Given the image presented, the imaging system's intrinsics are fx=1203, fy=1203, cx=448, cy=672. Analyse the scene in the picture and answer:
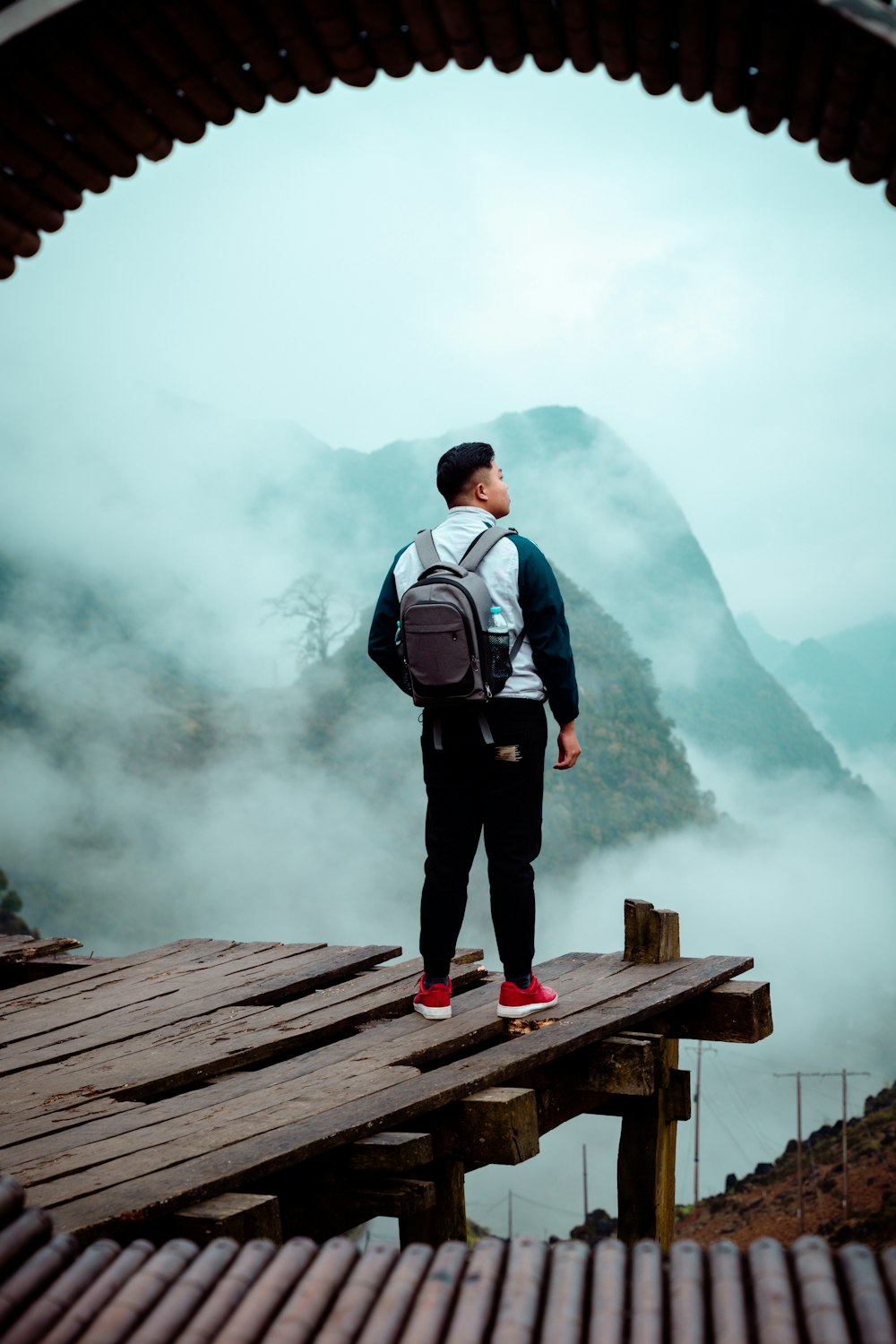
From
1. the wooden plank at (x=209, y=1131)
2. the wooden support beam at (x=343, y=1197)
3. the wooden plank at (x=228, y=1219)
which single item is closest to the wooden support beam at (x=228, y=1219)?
the wooden plank at (x=228, y=1219)

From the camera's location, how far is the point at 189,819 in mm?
77188

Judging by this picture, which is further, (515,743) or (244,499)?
(244,499)

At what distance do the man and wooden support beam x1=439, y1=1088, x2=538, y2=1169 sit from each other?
1.94ft

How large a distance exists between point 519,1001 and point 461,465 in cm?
196

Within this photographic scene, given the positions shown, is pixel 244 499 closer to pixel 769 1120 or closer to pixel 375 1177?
pixel 769 1120

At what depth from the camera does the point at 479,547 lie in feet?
13.6

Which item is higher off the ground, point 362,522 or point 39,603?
point 362,522

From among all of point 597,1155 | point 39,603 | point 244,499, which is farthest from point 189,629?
point 597,1155

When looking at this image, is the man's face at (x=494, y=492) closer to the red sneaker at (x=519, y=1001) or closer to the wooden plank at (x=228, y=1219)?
the red sneaker at (x=519, y=1001)

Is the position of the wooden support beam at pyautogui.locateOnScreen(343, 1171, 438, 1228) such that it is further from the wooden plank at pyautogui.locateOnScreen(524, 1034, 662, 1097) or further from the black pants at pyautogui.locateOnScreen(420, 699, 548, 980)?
the black pants at pyautogui.locateOnScreen(420, 699, 548, 980)

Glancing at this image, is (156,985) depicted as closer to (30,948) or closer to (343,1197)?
(30,948)

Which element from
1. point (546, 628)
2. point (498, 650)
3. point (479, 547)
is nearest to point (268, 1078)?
point (498, 650)

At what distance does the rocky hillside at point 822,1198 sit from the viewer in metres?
40.2

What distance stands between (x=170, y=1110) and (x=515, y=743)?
1613mm
